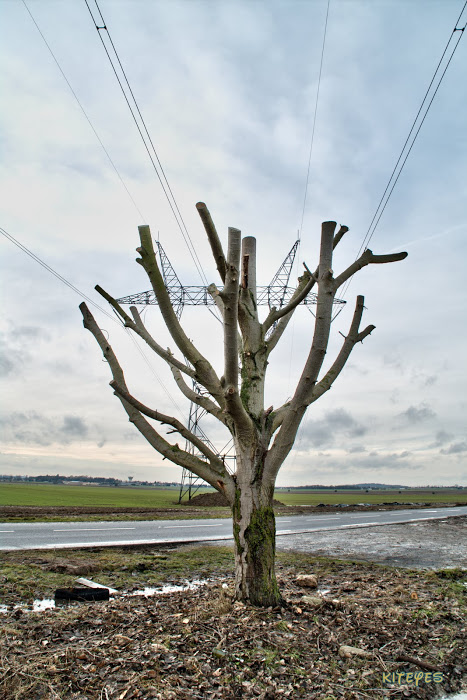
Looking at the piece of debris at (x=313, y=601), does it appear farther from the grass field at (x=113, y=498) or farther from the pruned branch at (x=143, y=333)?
the grass field at (x=113, y=498)

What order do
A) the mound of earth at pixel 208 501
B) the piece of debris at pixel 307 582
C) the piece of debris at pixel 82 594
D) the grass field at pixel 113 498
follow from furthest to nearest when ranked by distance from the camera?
1. the mound of earth at pixel 208 501
2. the grass field at pixel 113 498
3. the piece of debris at pixel 307 582
4. the piece of debris at pixel 82 594

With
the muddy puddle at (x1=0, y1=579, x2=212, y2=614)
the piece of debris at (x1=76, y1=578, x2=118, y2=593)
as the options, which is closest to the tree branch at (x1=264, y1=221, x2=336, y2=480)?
the muddy puddle at (x1=0, y1=579, x2=212, y2=614)

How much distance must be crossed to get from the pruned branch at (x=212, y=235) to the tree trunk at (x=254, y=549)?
272 centimetres

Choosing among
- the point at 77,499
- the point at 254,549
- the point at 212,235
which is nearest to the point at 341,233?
the point at 212,235

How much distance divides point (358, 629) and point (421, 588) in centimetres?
309

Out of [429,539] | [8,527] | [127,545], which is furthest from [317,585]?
[8,527]

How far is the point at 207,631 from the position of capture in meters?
4.39

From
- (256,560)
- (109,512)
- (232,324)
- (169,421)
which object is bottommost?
(109,512)

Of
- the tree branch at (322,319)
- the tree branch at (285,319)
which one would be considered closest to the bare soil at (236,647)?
the tree branch at (322,319)

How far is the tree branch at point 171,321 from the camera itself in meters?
4.99

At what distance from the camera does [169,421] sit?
5906mm

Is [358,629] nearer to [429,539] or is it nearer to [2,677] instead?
[2,677]

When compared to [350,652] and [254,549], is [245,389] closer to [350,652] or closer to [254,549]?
[254,549]

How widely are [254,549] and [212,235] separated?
11.7 feet
